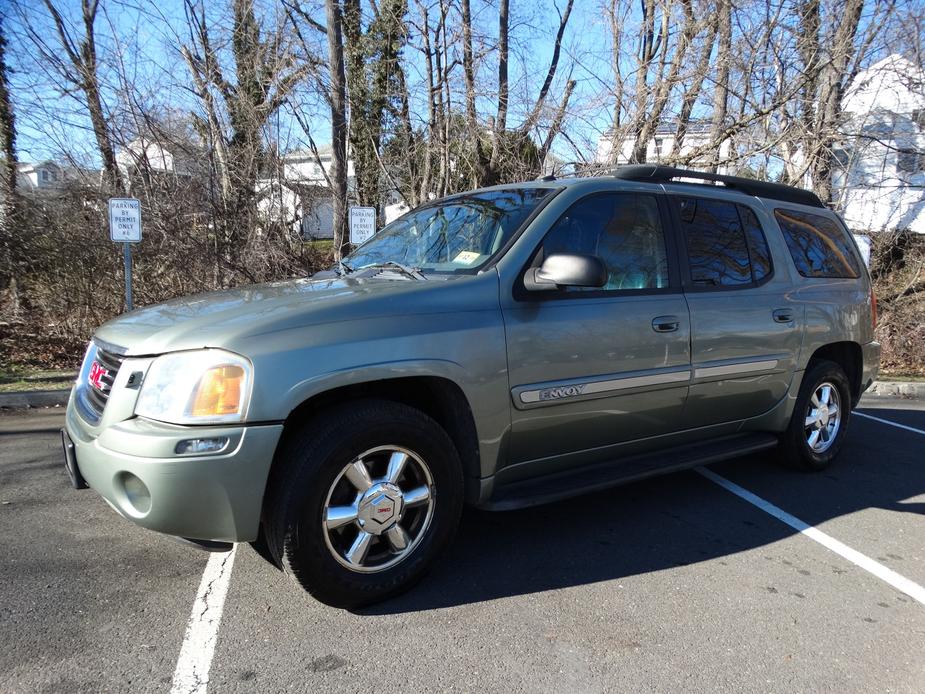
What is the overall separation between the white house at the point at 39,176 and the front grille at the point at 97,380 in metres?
9.28

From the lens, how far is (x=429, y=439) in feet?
9.54

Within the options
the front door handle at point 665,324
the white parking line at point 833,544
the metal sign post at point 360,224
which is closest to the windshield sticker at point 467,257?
the front door handle at point 665,324

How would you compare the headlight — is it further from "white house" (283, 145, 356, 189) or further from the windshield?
"white house" (283, 145, 356, 189)

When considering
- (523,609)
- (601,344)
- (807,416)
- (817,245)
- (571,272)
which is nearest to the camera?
(523,609)

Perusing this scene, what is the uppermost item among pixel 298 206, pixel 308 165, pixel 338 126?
pixel 338 126

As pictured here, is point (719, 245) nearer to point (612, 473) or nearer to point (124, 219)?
point (612, 473)

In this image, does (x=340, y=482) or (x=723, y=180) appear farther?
(x=723, y=180)

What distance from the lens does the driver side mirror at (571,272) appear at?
306cm

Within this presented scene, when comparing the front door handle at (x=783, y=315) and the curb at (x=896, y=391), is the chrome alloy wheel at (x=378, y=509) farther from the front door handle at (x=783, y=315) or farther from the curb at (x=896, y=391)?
the curb at (x=896, y=391)

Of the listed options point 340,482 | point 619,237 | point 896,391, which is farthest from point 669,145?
point 340,482

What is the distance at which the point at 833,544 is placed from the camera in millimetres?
3707

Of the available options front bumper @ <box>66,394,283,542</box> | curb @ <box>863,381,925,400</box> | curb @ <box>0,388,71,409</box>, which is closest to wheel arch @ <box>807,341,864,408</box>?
front bumper @ <box>66,394,283,542</box>

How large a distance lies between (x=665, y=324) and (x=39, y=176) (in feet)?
38.4

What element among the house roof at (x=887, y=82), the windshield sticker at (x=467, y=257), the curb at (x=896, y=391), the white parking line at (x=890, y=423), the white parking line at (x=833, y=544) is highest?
the house roof at (x=887, y=82)
